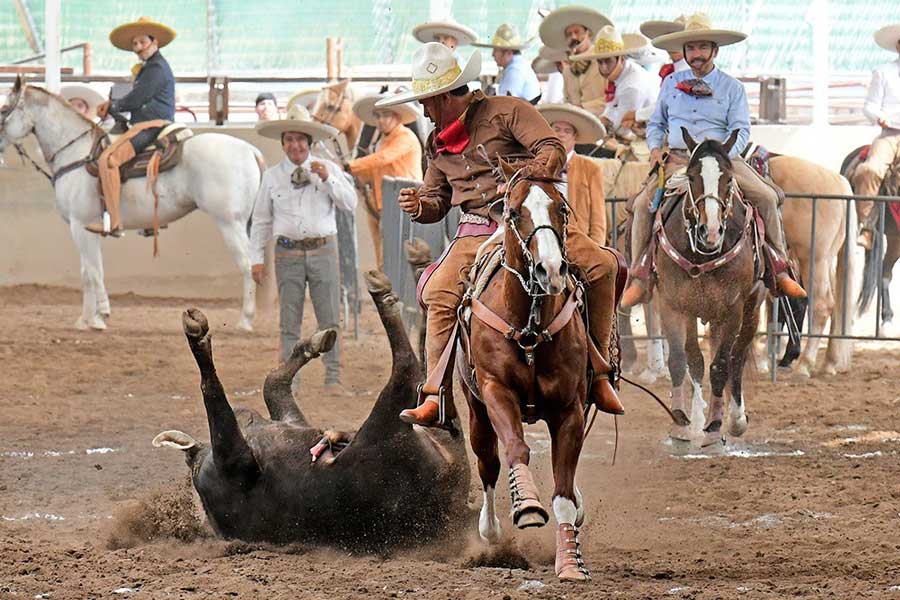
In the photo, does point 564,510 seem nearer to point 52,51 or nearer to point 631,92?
point 631,92

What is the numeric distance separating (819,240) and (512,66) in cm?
317

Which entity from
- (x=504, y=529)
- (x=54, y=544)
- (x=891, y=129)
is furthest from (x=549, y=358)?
(x=891, y=129)

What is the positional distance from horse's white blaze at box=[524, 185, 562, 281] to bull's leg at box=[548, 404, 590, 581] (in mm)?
849

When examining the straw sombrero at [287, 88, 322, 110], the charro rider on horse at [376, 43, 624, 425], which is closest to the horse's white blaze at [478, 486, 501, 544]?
the charro rider on horse at [376, 43, 624, 425]

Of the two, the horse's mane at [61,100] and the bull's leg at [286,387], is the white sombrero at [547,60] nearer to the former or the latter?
the horse's mane at [61,100]

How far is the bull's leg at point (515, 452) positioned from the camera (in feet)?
18.0

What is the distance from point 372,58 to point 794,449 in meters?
11.8

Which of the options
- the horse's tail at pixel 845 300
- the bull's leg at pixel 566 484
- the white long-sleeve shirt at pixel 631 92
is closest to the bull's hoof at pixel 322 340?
the bull's leg at pixel 566 484

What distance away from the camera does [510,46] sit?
13.1 metres

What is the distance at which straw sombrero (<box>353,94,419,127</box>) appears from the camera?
13234 mm

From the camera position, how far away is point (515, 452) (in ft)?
18.7

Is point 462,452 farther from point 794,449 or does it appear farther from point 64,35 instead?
point 64,35

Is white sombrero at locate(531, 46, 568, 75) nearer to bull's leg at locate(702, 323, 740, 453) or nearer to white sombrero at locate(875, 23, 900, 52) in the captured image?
white sombrero at locate(875, 23, 900, 52)

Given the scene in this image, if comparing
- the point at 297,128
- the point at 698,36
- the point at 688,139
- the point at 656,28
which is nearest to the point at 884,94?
the point at 656,28
